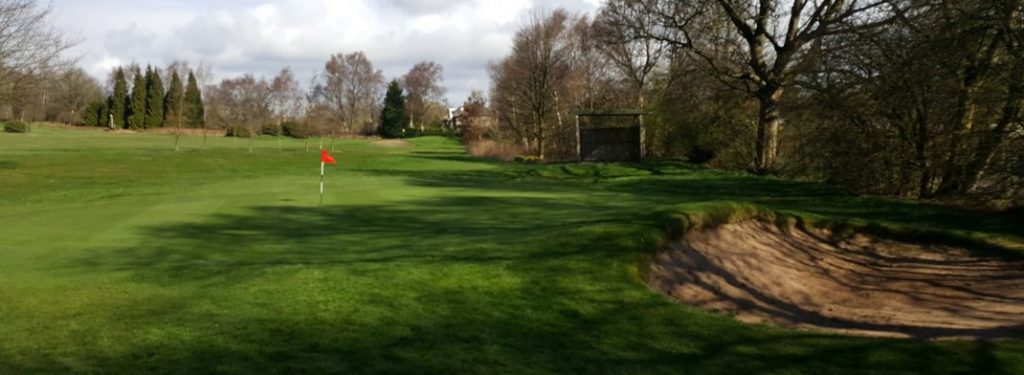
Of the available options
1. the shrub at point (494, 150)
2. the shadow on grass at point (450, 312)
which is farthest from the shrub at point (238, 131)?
the shadow on grass at point (450, 312)

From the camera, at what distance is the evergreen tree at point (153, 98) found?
93.9 m

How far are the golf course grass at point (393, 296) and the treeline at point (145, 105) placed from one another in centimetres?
8211

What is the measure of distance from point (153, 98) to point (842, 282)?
97.3m

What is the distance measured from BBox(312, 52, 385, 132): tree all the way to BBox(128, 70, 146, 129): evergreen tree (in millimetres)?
36060

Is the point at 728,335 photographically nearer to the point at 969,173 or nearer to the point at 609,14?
the point at 969,173

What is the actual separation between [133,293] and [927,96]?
60.6 ft

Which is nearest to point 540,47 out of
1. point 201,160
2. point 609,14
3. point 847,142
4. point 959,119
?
point 609,14

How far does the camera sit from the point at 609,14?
37.1 m

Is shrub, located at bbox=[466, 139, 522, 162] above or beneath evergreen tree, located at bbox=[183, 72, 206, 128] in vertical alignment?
beneath

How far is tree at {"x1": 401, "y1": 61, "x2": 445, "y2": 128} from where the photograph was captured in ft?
429

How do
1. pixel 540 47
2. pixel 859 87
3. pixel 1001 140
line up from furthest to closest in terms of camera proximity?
1. pixel 540 47
2. pixel 859 87
3. pixel 1001 140

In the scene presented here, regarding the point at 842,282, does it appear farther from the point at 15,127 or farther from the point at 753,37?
the point at 15,127

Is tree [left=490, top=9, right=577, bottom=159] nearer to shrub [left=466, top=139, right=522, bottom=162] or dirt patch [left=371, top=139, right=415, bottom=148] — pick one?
shrub [left=466, top=139, right=522, bottom=162]

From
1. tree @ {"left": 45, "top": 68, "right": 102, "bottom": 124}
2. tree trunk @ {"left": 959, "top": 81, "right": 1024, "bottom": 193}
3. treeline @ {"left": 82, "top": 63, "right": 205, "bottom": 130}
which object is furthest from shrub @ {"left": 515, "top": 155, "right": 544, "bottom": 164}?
tree @ {"left": 45, "top": 68, "right": 102, "bottom": 124}
